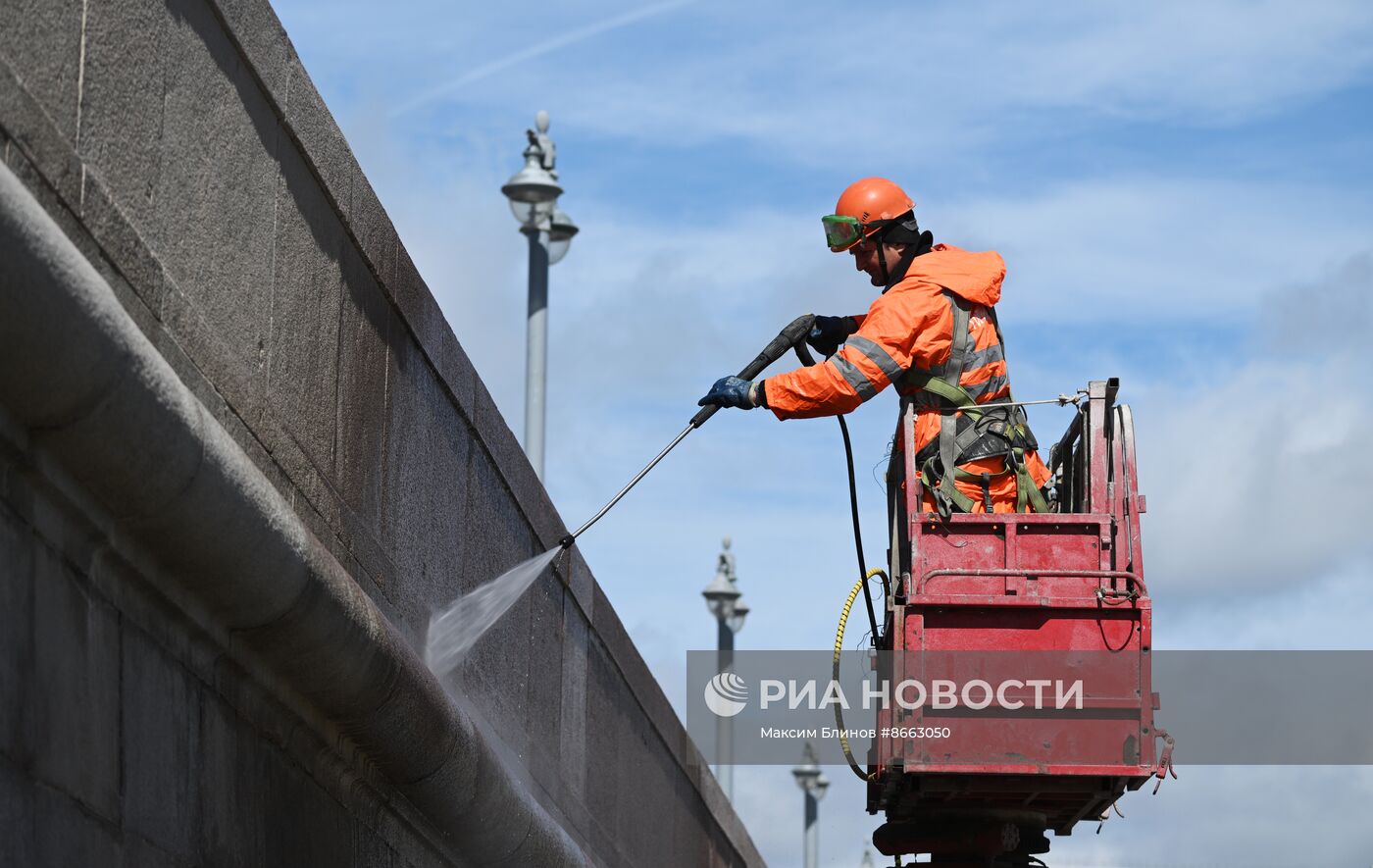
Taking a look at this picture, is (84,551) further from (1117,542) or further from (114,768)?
(1117,542)

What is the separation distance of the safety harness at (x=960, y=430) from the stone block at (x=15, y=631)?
5.13m

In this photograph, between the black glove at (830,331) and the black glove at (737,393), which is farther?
the black glove at (830,331)

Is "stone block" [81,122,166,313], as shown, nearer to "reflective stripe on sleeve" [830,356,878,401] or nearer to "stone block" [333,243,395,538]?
"stone block" [333,243,395,538]

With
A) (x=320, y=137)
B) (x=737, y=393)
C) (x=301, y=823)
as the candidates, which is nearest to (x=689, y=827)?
(x=737, y=393)

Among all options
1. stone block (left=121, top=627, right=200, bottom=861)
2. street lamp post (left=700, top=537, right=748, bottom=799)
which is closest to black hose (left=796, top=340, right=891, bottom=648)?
stone block (left=121, top=627, right=200, bottom=861)

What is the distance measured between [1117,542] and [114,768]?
502cm

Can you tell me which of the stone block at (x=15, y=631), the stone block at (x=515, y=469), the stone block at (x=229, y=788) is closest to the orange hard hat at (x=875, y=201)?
the stone block at (x=515, y=469)

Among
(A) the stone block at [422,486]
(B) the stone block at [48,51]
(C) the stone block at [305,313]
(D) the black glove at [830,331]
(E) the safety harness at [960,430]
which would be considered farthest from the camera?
(D) the black glove at [830,331]

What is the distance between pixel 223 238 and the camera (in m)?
5.90

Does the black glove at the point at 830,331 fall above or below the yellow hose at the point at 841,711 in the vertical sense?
above

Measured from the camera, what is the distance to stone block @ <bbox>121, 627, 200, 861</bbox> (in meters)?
5.04

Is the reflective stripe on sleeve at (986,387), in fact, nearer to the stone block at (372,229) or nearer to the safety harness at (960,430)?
the safety harness at (960,430)

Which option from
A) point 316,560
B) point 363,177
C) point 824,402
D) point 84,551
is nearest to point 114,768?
point 84,551

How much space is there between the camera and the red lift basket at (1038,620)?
28.8ft
